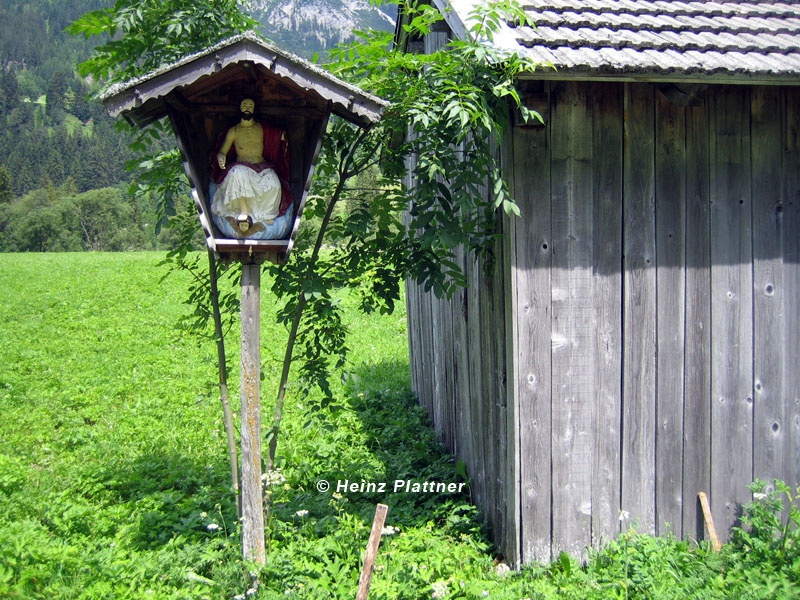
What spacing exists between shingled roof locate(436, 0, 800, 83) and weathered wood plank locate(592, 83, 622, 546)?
0.38m

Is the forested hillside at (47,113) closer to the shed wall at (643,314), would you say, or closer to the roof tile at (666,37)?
the roof tile at (666,37)

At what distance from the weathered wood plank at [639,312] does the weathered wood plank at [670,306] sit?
5 centimetres

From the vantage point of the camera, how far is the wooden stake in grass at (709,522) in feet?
14.5

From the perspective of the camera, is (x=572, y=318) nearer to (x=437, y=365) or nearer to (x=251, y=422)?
(x=251, y=422)

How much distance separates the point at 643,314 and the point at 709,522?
5.12 ft

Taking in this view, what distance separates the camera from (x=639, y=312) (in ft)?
14.3

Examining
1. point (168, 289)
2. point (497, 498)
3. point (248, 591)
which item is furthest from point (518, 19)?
point (168, 289)

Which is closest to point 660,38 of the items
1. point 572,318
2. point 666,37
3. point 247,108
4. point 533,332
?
point 666,37

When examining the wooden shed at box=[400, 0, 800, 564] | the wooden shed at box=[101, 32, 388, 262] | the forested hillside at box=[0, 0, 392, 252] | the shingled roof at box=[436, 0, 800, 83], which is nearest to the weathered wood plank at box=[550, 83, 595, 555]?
the wooden shed at box=[400, 0, 800, 564]

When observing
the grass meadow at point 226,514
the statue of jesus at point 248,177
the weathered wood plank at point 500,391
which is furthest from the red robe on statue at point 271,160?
the weathered wood plank at point 500,391

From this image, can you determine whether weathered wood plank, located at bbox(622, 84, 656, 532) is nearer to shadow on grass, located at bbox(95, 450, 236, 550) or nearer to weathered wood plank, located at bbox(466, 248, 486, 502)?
weathered wood plank, located at bbox(466, 248, 486, 502)

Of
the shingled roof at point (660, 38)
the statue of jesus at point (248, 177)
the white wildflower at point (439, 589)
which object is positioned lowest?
the white wildflower at point (439, 589)

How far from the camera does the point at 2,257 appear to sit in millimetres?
24156

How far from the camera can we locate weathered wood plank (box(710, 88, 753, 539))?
14.5 ft
